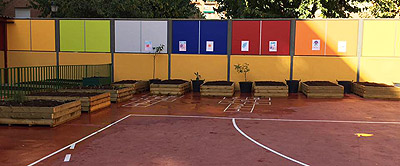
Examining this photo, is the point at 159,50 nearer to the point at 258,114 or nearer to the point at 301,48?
the point at 301,48

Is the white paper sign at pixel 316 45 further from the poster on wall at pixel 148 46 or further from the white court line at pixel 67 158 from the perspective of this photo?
the white court line at pixel 67 158

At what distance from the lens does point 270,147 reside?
8.35 metres

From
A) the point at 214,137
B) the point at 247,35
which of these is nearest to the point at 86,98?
the point at 214,137

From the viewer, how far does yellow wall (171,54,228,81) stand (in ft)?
68.8

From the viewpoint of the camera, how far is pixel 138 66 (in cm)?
2164

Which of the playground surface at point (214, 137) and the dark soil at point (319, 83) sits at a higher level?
the dark soil at point (319, 83)

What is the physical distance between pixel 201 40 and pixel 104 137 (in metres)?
12.6

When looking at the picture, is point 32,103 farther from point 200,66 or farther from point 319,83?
point 319,83

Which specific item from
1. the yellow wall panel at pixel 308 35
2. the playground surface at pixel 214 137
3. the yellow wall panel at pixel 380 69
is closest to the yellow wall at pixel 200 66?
the yellow wall panel at pixel 308 35

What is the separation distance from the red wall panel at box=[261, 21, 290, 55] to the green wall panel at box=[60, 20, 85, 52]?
1042 centimetres

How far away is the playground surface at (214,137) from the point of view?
7441mm

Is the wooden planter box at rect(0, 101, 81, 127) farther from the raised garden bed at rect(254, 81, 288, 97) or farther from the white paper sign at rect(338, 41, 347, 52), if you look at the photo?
the white paper sign at rect(338, 41, 347, 52)

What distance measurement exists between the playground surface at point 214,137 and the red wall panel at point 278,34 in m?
6.40

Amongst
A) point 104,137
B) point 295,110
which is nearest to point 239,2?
point 295,110
